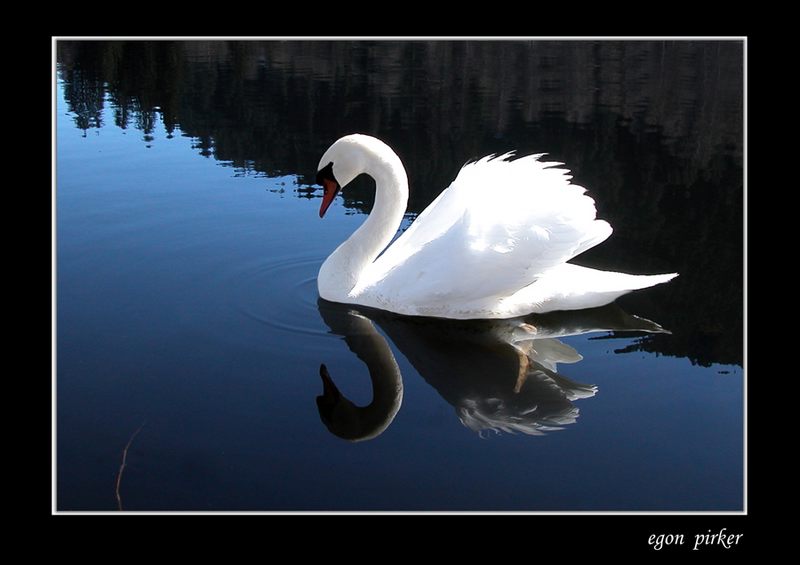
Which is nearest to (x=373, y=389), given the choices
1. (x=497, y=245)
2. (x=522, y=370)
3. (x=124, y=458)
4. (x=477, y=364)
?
(x=477, y=364)

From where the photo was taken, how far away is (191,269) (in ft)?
30.8

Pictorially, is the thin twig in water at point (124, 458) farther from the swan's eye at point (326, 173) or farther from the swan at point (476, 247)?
the swan's eye at point (326, 173)

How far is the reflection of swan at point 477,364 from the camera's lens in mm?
6625

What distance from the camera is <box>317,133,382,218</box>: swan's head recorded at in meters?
8.57

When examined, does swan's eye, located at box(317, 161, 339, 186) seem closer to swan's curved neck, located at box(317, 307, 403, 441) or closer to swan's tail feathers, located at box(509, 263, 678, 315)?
swan's curved neck, located at box(317, 307, 403, 441)

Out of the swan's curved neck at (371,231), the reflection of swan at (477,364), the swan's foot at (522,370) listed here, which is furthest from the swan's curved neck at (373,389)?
the swan's foot at (522,370)

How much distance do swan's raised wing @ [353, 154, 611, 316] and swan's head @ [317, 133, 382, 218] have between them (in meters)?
0.98

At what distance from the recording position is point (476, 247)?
25.2 ft

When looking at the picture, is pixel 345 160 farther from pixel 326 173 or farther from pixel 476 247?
pixel 476 247

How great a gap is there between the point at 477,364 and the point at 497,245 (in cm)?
98

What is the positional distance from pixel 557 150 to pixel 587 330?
7857mm

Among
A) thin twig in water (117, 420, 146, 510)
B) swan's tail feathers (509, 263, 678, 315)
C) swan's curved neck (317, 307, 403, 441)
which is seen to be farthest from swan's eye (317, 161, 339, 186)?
thin twig in water (117, 420, 146, 510)

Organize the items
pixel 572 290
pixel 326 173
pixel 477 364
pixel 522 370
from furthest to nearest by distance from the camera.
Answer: pixel 326 173 < pixel 572 290 < pixel 477 364 < pixel 522 370

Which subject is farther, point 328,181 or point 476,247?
point 328,181
